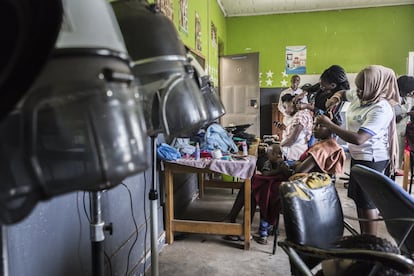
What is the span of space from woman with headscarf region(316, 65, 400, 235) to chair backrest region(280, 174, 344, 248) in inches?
19.9

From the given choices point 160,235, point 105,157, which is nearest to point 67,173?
point 105,157

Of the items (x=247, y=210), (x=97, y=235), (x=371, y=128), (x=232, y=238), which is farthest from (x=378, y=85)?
(x=97, y=235)

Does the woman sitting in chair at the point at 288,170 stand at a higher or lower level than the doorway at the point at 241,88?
lower

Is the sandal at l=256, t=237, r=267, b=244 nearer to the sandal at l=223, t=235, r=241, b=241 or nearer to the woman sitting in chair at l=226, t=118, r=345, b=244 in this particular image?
the woman sitting in chair at l=226, t=118, r=345, b=244

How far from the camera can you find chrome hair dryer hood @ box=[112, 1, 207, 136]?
0.84m

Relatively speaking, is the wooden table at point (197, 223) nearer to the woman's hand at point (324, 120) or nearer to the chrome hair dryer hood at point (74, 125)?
the woman's hand at point (324, 120)

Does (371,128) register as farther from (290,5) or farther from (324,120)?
(290,5)

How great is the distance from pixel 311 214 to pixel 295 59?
571 centimetres

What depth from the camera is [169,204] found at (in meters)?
2.81

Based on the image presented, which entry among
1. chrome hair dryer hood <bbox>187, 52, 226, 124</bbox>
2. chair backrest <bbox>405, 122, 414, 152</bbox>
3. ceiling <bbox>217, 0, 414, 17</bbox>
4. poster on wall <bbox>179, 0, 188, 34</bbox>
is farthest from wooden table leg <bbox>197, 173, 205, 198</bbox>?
ceiling <bbox>217, 0, 414, 17</bbox>

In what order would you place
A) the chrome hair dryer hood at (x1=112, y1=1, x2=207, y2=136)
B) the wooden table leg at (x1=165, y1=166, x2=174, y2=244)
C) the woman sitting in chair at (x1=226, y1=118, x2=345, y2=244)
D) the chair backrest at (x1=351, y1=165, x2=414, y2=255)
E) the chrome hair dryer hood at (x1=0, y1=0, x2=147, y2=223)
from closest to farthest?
the chrome hair dryer hood at (x1=0, y1=0, x2=147, y2=223) < the chrome hair dryer hood at (x1=112, y1=1, x2=207, y2=136) < the chair backrest at (x1=351, y1=165, x2=414, y2=255) < the woman sitting in chair at (x1=226, y1=118, x2=345, y2=244) < the wooden table leg at (x1=165, y1=166, x2=174, y2=244)

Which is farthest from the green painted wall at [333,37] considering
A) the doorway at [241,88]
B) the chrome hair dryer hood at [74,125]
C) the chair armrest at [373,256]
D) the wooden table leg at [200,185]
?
the chrome hair dryer hood at [74,125]

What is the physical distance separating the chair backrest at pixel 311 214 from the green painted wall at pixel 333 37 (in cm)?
544

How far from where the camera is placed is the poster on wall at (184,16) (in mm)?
3396
